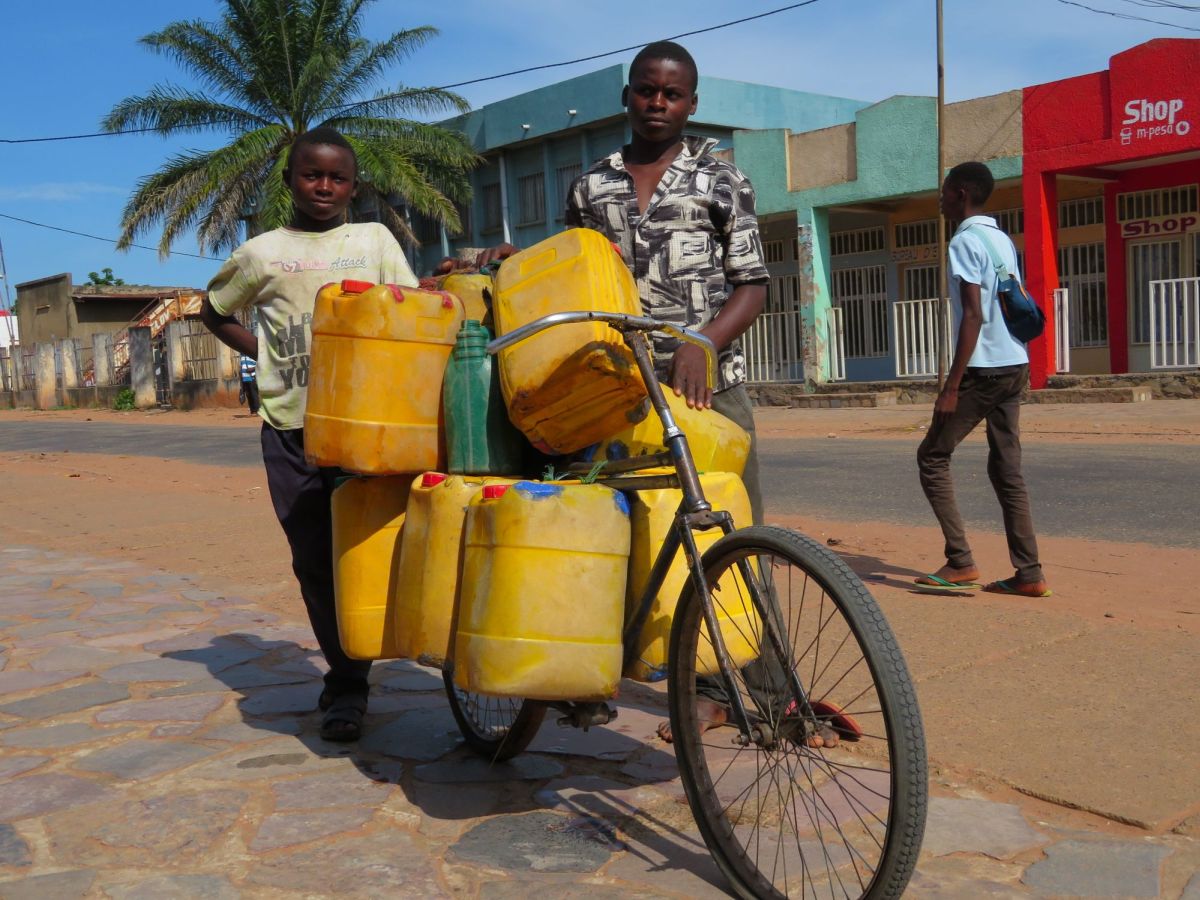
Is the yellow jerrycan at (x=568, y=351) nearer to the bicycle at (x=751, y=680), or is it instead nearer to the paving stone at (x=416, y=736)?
the bicycle at (x=751, y=680)

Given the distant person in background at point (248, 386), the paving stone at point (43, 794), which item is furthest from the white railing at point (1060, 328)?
the paving stone at point (43, 794)

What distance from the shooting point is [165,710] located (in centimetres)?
420

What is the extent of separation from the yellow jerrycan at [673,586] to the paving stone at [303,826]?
0.82 m

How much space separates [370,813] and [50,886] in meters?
0.75

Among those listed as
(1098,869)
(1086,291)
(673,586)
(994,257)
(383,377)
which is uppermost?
(1086,291)

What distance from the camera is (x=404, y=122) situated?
28750mm

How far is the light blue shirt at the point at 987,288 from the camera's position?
17.5ft

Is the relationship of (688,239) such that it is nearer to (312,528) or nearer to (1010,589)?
(312,528)

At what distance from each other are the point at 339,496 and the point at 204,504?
7.26 metres

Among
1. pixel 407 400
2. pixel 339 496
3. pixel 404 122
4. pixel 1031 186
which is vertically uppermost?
pixel 404 122

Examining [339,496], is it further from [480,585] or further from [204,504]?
[204,504]

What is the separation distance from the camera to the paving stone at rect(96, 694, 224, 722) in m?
4.09

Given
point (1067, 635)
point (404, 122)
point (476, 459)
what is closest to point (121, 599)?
point (476, 459)

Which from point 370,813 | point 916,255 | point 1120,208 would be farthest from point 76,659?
point 916,255
